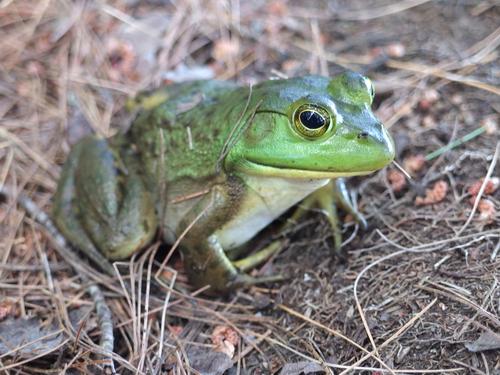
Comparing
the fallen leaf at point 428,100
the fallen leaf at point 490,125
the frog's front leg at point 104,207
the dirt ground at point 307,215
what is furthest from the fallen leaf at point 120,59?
the fallen leaf at point 490,125

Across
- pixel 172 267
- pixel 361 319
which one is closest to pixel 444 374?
pixel 361 319

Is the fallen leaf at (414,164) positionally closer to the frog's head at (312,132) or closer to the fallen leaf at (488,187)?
the fallen leaf at (488,187)

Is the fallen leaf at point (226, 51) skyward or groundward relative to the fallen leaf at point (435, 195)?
skyward

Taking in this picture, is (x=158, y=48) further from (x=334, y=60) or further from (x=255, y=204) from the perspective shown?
(x=255, y=204)

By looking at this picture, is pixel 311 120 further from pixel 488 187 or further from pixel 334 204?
pixel 488 187

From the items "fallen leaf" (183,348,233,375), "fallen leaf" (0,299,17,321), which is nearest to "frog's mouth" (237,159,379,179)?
"fallen leaf" (183,348,233,375)

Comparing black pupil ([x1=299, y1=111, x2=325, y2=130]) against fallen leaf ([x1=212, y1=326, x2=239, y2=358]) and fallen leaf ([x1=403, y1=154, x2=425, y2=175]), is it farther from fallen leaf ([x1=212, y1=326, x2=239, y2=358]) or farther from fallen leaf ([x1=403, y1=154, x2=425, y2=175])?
fallen leaf ([x1=212, y1=326, x2=239, y2=358])

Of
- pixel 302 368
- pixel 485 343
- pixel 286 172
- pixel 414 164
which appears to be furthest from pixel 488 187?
pixel 302 368
